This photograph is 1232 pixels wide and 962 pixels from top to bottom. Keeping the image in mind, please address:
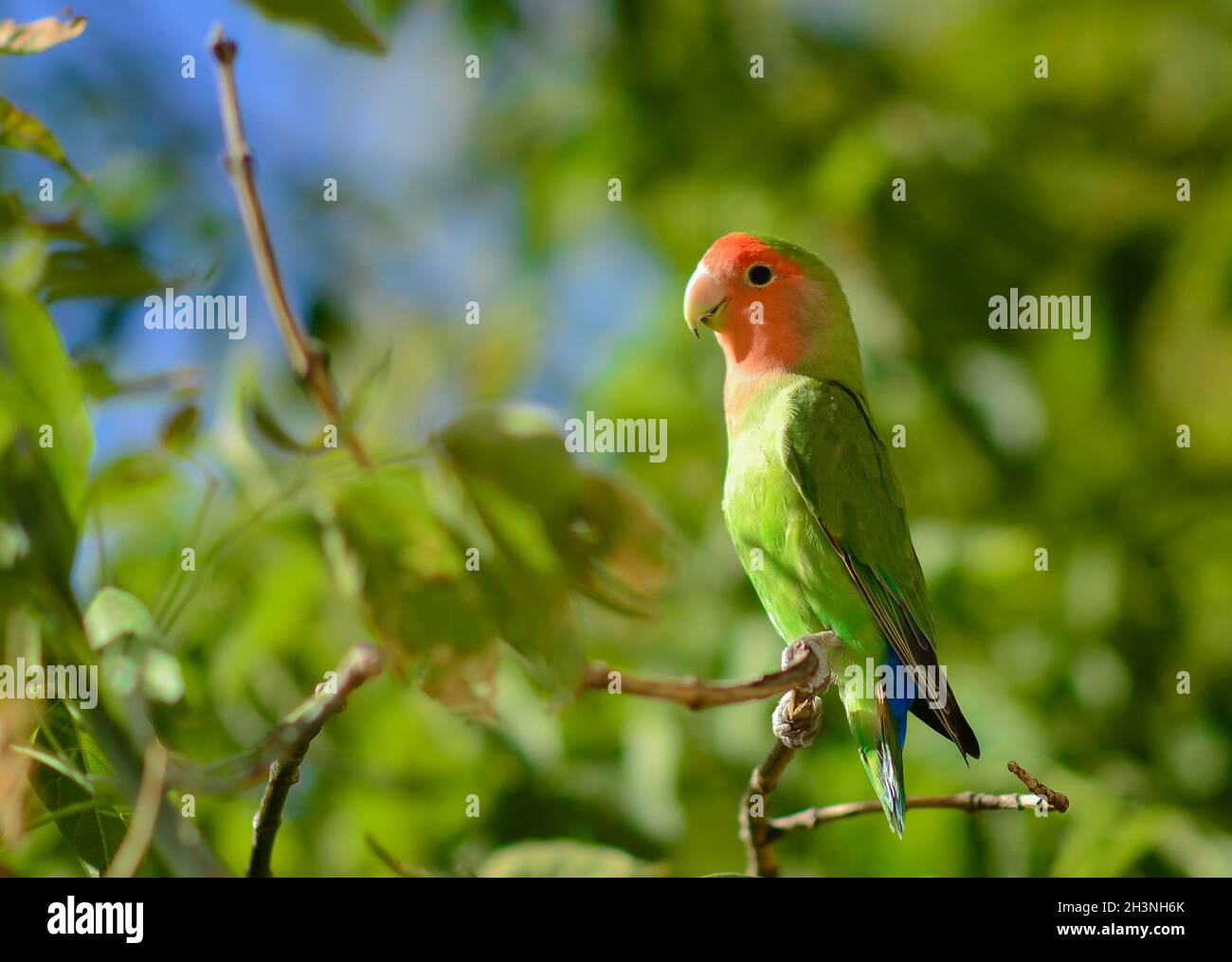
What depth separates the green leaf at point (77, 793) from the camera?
115 centimetres

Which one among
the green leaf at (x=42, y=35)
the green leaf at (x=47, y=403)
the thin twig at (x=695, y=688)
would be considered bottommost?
the thin twig at (x=695, y=688)

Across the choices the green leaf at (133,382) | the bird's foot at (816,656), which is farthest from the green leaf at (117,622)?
the bird's foot at (816,656)

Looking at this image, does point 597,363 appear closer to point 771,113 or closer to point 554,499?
point 771,113

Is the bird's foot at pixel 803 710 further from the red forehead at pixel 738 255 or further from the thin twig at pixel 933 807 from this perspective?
the red forehead at pixel 738 255

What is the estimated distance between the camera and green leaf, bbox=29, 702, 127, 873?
3.77ft

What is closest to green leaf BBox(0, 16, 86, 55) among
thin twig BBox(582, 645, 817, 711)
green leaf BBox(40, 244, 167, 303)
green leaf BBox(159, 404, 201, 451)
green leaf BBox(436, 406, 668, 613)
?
green leaf BBox(40, 244, 167, 303)

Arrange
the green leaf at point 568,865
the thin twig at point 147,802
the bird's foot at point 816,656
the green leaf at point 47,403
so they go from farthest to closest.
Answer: the green leaf at point 568,865
the bird's foot at point 816,656
the green leaf at point 47,403
the thin twig at point 147,802

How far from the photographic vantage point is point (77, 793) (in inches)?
46.9

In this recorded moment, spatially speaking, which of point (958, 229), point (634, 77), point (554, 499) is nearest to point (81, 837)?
point (554, 499)

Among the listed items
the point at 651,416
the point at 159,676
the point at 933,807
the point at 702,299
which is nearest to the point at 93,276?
the point at 159,676

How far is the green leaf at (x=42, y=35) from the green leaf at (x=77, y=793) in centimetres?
61

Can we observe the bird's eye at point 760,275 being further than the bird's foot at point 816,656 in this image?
Yes

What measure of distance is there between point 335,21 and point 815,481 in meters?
0.78

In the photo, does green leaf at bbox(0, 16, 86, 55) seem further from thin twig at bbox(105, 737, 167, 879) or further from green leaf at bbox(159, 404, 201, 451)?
thin twig at bbox(105, 737, 167, 879)
